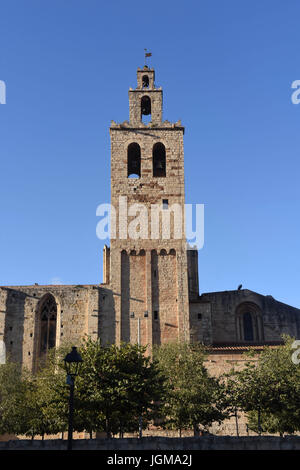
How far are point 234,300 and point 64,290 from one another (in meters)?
13.7

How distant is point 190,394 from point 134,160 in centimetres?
2171

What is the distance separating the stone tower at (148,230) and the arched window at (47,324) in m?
4.60

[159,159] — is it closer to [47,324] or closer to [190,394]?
[47,324]

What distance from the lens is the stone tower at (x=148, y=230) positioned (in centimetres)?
3666

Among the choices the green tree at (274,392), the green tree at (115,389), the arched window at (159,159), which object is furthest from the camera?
the arched window at (159,159)

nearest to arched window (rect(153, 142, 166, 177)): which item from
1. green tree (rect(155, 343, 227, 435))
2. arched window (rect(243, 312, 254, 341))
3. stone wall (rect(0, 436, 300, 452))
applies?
arched window (rect(243, 312, 254, 341))

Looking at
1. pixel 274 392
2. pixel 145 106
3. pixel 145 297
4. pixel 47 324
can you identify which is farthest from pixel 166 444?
pixel 145 106

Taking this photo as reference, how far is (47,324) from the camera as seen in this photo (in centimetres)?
3747

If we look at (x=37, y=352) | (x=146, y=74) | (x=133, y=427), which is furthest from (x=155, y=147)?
(x=133, y=427)

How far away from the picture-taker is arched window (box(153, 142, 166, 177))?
41669 mm
